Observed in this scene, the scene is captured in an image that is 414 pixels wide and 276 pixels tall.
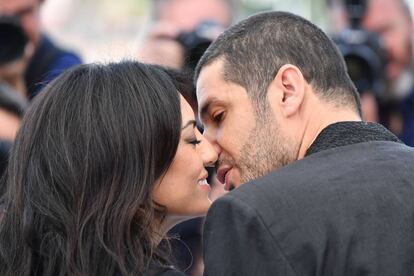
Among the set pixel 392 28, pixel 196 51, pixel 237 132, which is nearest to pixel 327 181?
pixel 237 132

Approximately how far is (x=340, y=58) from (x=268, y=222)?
764mm

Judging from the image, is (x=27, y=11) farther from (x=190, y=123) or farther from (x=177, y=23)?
(x=190, y=123)

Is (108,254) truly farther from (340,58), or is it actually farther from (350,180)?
(340,58)

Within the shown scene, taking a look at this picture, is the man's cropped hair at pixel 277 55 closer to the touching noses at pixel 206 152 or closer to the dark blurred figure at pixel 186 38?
the touching noses at pixel 206 152

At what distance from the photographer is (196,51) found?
3977 millimetres

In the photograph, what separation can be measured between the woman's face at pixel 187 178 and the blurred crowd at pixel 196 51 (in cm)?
89

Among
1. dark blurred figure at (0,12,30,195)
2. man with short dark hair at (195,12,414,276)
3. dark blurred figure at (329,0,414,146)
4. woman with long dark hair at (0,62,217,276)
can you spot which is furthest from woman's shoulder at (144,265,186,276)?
dark blurred figure at (329,0,414,146)

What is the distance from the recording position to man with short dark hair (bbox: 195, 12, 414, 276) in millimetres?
1959

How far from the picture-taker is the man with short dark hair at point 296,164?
1.96 m

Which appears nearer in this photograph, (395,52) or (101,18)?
(395,52)

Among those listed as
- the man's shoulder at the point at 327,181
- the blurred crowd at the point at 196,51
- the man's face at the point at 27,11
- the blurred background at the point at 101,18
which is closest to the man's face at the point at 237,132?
the man's shoulder at the point at 327,181

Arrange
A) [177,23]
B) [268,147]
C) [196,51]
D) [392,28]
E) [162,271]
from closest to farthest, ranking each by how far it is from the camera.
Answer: [162,271]
[268,147]
[196,51]
[177,23]
[392,28]

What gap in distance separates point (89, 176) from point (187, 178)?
0.30 m

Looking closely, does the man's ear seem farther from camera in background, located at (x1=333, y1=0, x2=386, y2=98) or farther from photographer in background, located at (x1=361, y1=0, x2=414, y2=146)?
photographer in background, located at (x1=361, y1=0, x2=414, y2=146)
